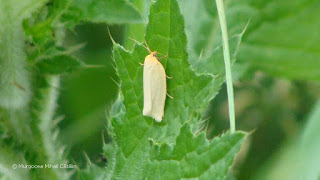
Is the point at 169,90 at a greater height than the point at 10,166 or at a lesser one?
greater

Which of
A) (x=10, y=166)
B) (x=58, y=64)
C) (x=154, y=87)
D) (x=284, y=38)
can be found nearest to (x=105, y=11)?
(x=58, y=64)

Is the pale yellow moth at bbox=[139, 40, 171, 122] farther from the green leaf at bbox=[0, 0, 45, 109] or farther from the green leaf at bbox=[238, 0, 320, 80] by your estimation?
the green leaf at bbox=[238, 0, 320, 80]

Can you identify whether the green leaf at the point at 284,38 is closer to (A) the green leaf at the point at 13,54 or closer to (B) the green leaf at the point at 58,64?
(B) the green leaf at the point at 58,64

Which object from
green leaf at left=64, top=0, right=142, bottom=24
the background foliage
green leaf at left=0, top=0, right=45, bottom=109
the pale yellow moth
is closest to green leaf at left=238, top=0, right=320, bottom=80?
the background foliage

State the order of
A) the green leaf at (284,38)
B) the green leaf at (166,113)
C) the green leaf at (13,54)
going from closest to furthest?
the green leaf at (166,113) → the green leaf at (13,54) → the green leaf at (284,38)

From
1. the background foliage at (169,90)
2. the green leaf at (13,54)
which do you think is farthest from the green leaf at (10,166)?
the green leaf at (13,54)

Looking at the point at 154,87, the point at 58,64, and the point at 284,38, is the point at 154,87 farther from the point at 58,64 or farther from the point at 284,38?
the point at 284,38
